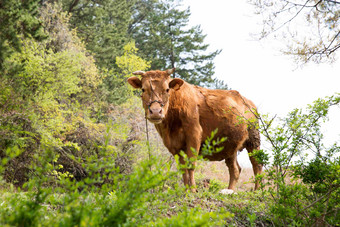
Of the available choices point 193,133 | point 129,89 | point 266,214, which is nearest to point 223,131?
point 193,133

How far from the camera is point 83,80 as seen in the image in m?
16.0

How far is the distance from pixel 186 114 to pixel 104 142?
3769mm

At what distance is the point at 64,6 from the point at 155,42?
9.26 meters

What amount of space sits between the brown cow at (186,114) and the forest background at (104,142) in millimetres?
747

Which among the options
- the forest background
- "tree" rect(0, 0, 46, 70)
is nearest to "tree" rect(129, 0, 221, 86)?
the forest background

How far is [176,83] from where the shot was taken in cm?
532

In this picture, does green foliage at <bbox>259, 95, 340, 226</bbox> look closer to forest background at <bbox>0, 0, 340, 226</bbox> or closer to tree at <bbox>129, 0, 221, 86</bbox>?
forest background at <bbox>0, 0, 340, 226</bbox>

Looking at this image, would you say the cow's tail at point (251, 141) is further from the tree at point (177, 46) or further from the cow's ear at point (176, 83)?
the tree at point (177, 46)

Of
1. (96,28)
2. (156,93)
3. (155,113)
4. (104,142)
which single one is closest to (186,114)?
(156,93)

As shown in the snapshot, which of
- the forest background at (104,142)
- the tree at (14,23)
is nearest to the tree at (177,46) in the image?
the forest background at (104,142)

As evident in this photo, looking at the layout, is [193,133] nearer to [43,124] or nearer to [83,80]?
[43,124]

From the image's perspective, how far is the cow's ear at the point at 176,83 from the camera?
5.25 metres

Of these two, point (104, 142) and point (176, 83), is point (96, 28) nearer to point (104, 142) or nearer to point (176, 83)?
point (104, 142)

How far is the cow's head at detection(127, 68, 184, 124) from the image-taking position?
4738 millimetres
